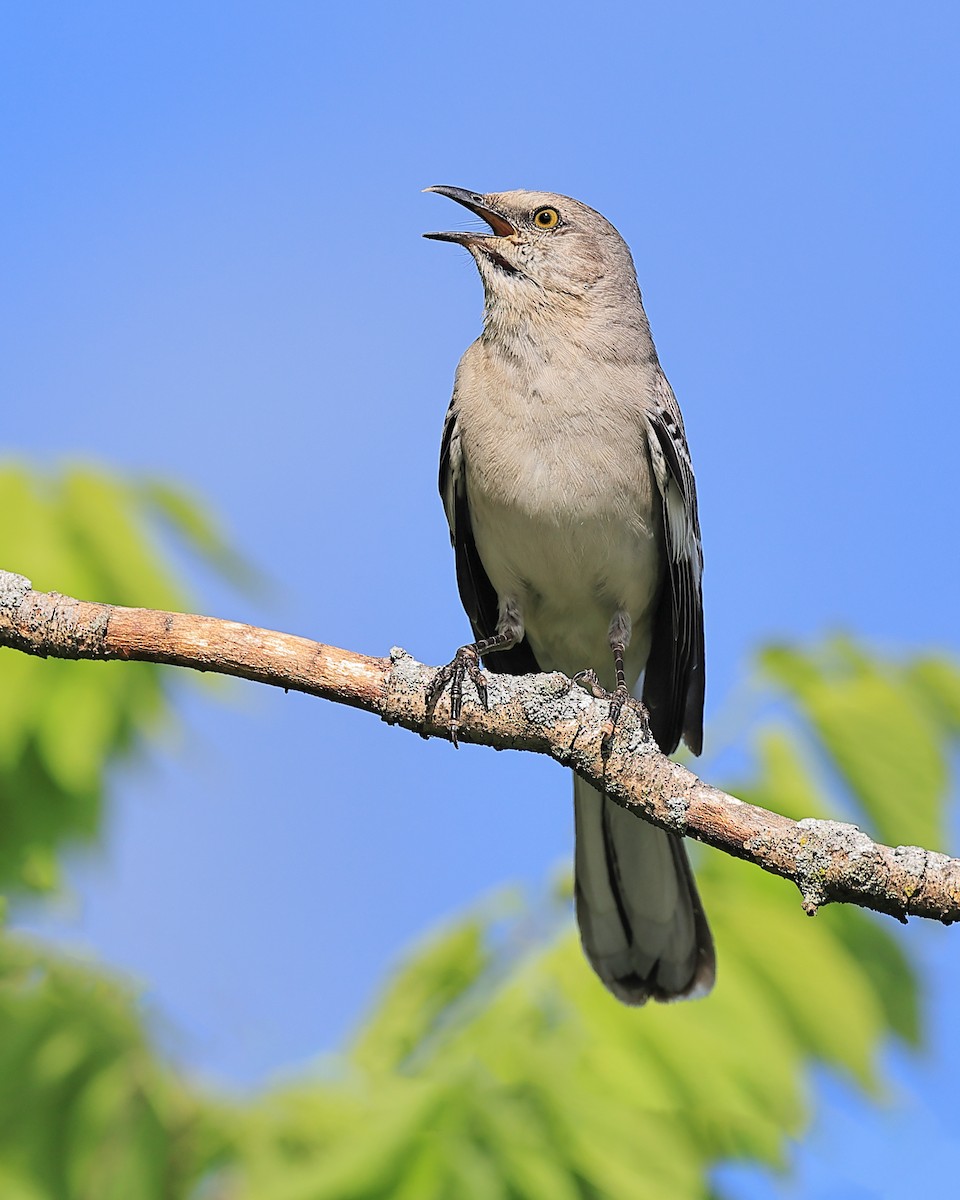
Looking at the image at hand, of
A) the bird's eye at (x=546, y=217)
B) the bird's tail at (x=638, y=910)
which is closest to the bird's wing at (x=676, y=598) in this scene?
the bird's tail at (x=638, y=910)

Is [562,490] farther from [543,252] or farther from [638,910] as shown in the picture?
[638,910]

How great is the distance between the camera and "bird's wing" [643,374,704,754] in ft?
19.8

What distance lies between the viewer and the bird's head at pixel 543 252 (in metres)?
6.39

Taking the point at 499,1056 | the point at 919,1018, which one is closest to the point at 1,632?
the point at 499,1056

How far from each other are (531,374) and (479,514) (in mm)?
684

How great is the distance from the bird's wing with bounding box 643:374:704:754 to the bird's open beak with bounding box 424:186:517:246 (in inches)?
44.5

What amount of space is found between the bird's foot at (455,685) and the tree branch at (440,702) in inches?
1.0

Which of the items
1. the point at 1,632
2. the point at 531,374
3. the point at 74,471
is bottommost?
the point at 1,632

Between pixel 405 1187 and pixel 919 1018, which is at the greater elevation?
pixel 919 1018

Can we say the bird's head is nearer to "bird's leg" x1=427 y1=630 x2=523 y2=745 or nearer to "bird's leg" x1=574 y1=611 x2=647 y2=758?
"bird's leg" x1=574 y1=611 x2=647 y2=758

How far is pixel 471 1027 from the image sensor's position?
480cm

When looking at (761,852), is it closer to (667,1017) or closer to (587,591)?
(667,1017)

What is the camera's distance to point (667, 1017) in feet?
15.8

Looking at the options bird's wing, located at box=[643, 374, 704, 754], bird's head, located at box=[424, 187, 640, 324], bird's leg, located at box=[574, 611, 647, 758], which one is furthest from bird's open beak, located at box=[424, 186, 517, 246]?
bird's leg, located at box=[574, 611, 647, 758]
